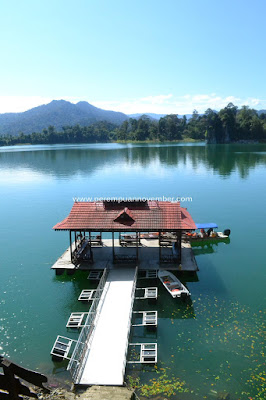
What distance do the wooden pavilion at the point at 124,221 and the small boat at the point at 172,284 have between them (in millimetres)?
1957

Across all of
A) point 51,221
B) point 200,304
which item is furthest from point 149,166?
point 200,304

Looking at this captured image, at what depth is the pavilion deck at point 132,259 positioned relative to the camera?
23.4 meters

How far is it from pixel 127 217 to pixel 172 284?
6084 mm

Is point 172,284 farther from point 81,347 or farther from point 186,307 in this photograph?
point 81,347

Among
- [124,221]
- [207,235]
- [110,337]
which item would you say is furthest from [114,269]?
[207,235]

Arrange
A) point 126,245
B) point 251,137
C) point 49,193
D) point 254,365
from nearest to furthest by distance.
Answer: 1. point 254,365
2. point 126,245
3. point 49,193
4. point 251,137

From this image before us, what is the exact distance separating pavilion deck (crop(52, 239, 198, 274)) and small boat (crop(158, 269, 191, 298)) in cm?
83

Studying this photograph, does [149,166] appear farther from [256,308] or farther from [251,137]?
[251,137]

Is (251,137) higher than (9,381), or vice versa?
(251,137)

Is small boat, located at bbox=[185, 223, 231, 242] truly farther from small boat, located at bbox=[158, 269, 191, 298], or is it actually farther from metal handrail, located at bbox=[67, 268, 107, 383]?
metal handrail, located at bbox=[67, 268, 107, 383]

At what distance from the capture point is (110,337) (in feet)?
52.2

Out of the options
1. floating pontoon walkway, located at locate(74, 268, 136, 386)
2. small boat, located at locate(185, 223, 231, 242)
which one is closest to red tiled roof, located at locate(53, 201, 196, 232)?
floating pontoon walkway, located at locate(74, 268, 136, 386)

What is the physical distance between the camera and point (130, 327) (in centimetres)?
1725

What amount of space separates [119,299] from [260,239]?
62.2 ft
